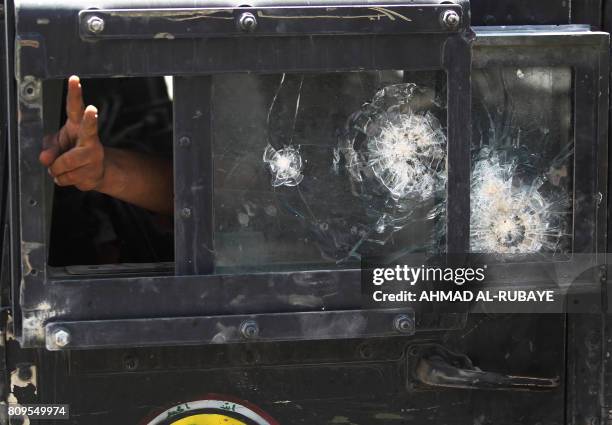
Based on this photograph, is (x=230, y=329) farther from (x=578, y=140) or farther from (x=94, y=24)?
(x=578, y=140)

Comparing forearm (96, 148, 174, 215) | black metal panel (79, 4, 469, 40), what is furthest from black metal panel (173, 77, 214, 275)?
forearm (96, 148, 174, 215)

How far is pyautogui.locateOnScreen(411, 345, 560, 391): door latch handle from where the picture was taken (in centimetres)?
192

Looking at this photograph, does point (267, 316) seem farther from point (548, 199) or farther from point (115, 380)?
point (548, 199)

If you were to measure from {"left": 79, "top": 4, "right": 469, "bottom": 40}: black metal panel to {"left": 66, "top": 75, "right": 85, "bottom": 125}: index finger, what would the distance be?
0.09 metres

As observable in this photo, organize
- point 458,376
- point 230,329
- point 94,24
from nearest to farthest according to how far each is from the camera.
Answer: point 94,24 < point 230,329 < point 458,376

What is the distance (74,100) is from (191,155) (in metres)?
0.25

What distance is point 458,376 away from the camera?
1.91m

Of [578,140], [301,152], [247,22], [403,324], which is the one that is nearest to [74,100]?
[247,22]

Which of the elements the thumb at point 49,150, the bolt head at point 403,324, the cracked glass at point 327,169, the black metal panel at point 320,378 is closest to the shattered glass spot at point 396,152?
the cracked glass at point 327,169

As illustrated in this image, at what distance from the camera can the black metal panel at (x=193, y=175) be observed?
177cm

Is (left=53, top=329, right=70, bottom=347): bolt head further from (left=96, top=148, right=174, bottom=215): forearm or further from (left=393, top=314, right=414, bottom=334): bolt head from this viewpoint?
(left=393, top=314, right=414, bottom=334): bolt head

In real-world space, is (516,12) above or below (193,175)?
above

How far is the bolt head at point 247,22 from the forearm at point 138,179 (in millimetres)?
436

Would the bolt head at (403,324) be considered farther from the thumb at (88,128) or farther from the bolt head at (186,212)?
the thumb at (88,128)
